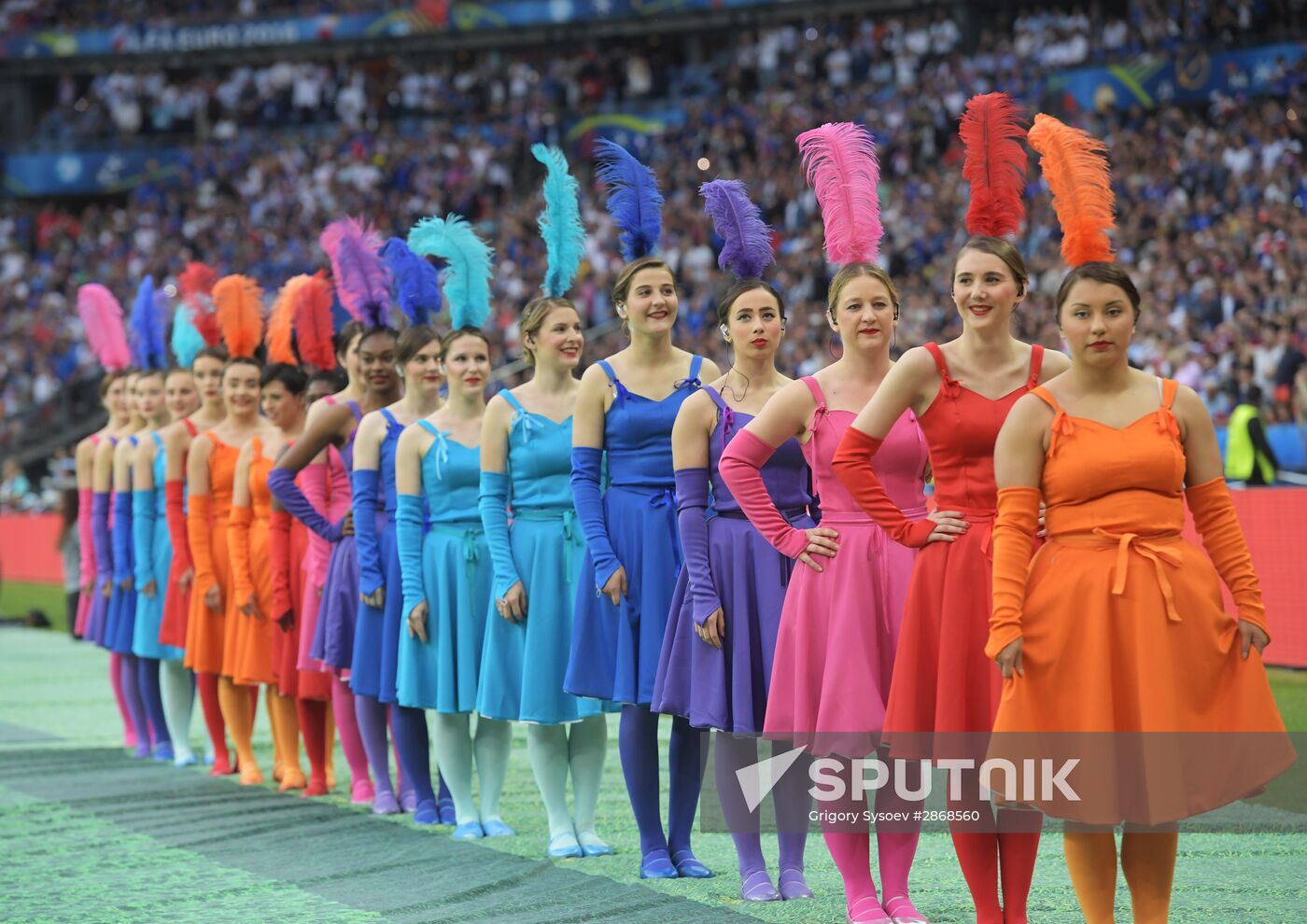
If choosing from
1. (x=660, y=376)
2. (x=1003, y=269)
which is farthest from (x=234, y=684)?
(x=1003, y=269)

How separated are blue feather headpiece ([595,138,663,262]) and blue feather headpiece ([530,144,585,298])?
46 cm

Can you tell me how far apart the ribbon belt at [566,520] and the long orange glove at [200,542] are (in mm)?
2811

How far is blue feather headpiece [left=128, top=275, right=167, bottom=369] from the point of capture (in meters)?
10.2

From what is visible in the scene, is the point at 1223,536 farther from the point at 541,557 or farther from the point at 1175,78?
the point at 1175,78

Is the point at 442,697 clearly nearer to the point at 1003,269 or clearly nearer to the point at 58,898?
the point at 58,898

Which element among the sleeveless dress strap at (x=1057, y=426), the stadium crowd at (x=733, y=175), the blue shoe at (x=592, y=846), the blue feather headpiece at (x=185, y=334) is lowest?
the blue shoe at (x=592, y=846)

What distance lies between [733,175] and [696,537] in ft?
65.4

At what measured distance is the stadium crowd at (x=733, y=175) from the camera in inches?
645

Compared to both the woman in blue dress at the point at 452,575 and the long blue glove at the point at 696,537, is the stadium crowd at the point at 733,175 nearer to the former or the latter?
the woman in blue dress at the point at 452,575

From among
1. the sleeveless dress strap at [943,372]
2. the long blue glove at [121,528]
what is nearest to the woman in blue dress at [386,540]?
the long blue glove at [121,528]

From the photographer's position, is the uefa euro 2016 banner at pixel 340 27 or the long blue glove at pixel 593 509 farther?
the uefa euro 2016 banner at pixel 340 27

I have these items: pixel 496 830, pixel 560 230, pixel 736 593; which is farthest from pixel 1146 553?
pixel 496 830

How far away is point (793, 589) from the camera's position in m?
4.96

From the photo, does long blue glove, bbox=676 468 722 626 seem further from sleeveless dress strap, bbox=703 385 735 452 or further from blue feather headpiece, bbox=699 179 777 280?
blue feather headpiece, bbox=699 179 777 280
